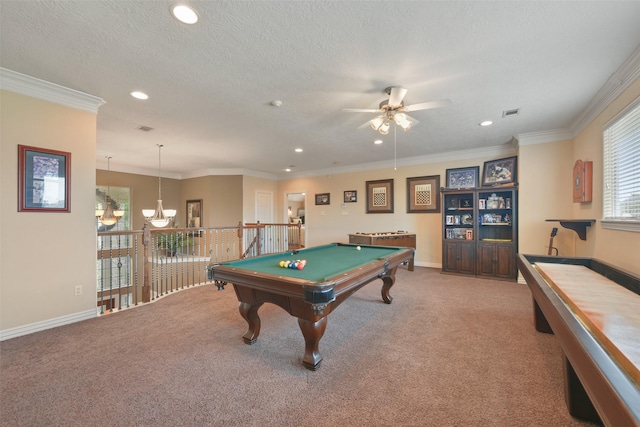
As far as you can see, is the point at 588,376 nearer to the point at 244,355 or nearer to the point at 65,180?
the point at 244,355

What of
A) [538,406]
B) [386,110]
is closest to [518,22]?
[386,110]

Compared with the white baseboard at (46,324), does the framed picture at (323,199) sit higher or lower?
higher

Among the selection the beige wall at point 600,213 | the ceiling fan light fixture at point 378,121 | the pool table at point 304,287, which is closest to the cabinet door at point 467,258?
the beige wall at point 600,213

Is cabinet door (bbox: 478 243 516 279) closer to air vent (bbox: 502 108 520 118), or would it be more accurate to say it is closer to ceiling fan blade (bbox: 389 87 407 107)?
air vent (bbox: 502 108 520 118)

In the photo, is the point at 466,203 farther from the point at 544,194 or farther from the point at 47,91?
the point at 47,91

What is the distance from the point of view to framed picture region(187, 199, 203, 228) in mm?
7586

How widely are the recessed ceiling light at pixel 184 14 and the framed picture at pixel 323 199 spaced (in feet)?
18.8


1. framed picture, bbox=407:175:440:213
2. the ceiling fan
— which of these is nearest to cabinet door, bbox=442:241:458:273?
framed picture, bbox=407:175:440:213

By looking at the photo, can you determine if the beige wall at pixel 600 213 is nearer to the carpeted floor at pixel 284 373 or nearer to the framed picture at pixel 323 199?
the carpeted floor at pixel 284 373

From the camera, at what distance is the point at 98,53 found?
211 cm

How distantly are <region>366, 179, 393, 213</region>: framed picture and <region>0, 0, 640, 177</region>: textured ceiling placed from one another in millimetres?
2595

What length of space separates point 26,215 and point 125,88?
1599mm

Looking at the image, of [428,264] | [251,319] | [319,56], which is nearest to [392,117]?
[319,56]

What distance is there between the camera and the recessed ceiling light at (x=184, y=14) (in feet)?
5.39
